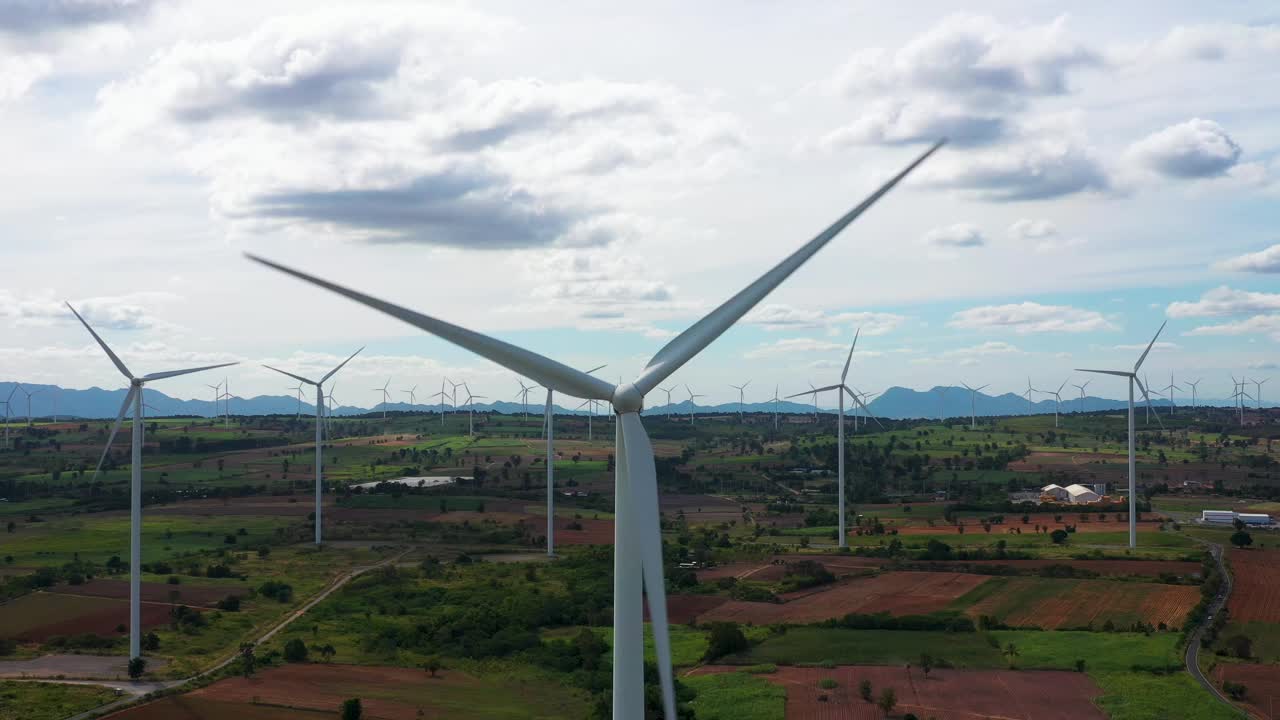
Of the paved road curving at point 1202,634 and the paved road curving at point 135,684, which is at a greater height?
the paved road curving at point 1202,634

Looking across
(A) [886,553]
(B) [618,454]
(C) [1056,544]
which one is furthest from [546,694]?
(C) [1056,544]

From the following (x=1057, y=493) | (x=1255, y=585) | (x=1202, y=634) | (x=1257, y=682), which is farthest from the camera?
(x=1057, y=493)

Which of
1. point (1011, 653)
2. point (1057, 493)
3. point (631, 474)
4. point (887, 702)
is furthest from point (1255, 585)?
point (631, 474)

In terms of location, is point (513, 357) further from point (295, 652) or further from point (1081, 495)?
point (1081, 495)

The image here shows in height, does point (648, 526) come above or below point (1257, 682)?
above

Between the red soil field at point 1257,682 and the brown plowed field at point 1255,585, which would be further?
the brown plowed field at point 1255,585

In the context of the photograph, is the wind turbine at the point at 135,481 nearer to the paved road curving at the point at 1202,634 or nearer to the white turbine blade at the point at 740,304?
the white turbine blade at the point at 740,304

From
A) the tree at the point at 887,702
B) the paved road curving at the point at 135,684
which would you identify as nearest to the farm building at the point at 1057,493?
the tree at the point at 887,702
